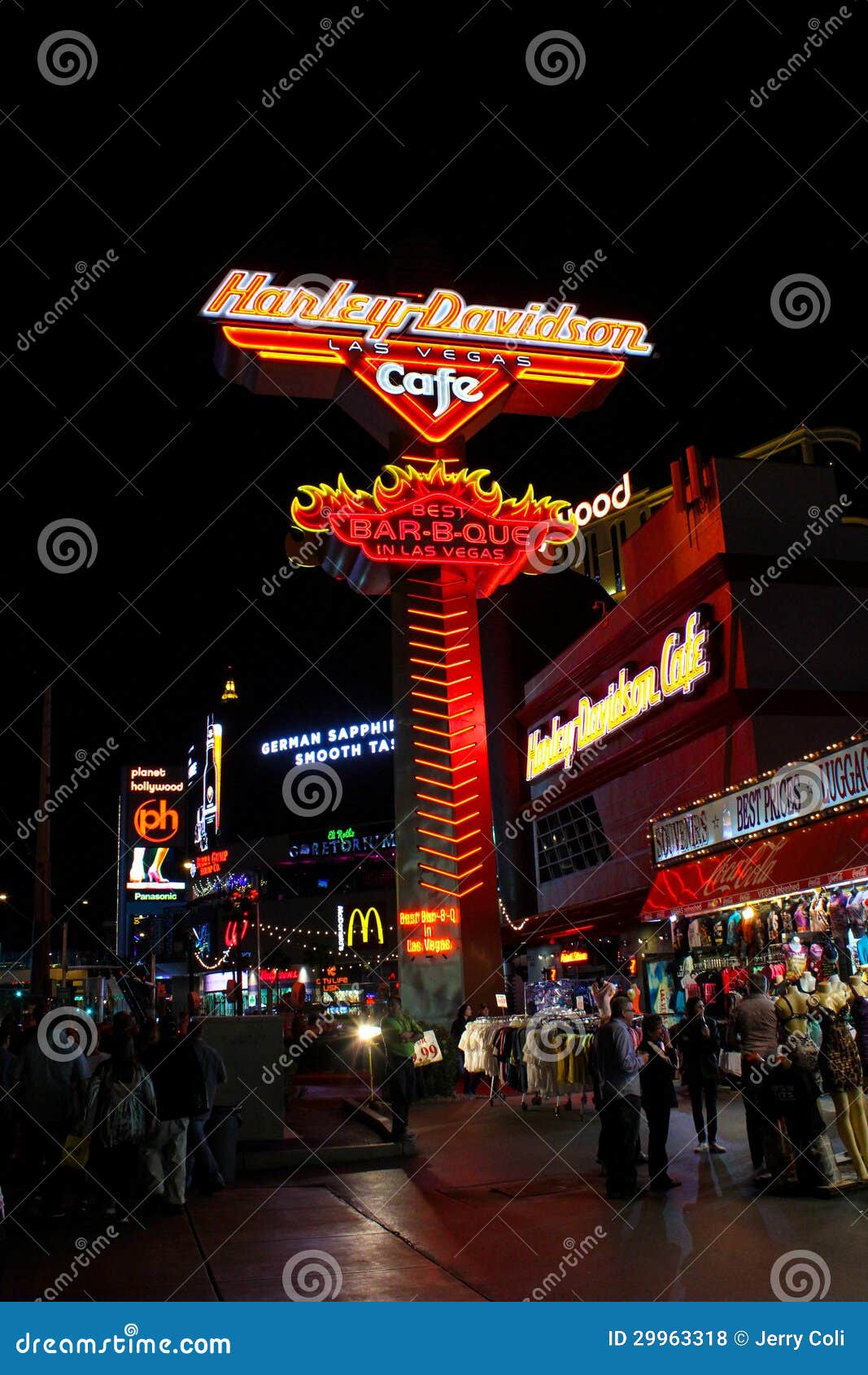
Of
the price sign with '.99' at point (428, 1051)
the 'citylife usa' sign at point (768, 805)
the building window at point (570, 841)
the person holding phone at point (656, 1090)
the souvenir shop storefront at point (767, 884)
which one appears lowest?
the price sign with '.99' at point (428, 1051)

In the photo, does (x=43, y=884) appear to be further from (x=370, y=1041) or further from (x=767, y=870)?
(x=767, y=870)

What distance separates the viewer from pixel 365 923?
61375 millimetres

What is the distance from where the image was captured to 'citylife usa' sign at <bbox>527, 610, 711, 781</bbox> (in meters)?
23.0

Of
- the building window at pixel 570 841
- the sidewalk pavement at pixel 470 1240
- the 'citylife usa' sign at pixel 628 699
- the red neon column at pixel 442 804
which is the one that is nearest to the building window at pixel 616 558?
the 'citylife usa' sign at pixel 628 699

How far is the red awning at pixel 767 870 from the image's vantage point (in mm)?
14852

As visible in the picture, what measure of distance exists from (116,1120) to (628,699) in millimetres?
18292

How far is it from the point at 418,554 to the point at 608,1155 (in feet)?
A: 57.3

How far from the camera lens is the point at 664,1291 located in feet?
22.2

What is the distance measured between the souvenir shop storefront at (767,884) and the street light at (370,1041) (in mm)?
4737

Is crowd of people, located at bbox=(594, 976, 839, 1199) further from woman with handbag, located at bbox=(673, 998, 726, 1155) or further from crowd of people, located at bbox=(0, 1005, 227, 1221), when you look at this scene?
crowd of people, located at bbox=(0, 1005, 227, 1221)

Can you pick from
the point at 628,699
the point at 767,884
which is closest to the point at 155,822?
the point at 628,699

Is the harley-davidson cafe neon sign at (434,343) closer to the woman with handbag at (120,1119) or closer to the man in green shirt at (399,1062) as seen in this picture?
the man in green shirt at (399,1062)

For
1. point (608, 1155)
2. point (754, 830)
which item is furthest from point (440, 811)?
point (608, 1155)

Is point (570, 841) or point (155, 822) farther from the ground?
point (155, 822)
